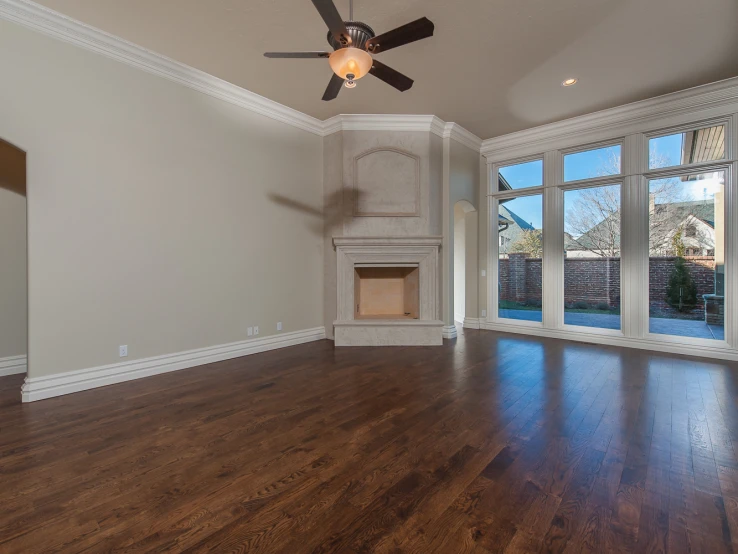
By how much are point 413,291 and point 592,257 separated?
9.29 ft

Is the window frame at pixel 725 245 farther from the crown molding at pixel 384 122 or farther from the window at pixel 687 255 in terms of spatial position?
the crown molding at pixel 384 122

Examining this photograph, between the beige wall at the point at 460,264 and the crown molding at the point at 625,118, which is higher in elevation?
the crown molding at the point at 625,118

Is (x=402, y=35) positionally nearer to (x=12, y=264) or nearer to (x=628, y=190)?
(x=628, y=190)

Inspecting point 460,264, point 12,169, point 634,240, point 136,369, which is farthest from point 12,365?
point 634,240

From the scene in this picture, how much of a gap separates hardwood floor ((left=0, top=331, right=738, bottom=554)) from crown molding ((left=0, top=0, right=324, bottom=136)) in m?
3.24

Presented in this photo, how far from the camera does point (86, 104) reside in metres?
3.24

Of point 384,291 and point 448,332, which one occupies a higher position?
point 384,291

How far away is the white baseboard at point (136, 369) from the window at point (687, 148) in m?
5.79

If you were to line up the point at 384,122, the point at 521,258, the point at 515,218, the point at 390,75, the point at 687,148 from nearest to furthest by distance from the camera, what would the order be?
the point at 390,75 → the point at 687,148 → the point at 384,122 → the point at 521,258 → the point at 515,218

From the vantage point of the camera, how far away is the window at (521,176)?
5961 mm

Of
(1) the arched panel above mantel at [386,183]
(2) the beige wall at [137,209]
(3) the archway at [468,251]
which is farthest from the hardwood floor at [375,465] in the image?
(3) the archway at [468,251]

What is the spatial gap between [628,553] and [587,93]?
5094 millimetres

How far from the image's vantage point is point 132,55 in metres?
3.48

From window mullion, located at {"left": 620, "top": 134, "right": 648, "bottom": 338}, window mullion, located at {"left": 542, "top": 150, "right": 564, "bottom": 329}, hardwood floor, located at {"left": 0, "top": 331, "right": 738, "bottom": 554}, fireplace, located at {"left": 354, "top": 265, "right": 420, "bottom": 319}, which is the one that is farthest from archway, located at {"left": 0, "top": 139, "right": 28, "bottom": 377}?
window mullion, located at {"left": 620, "top": 134, "right": 648, "bottom": 338}
